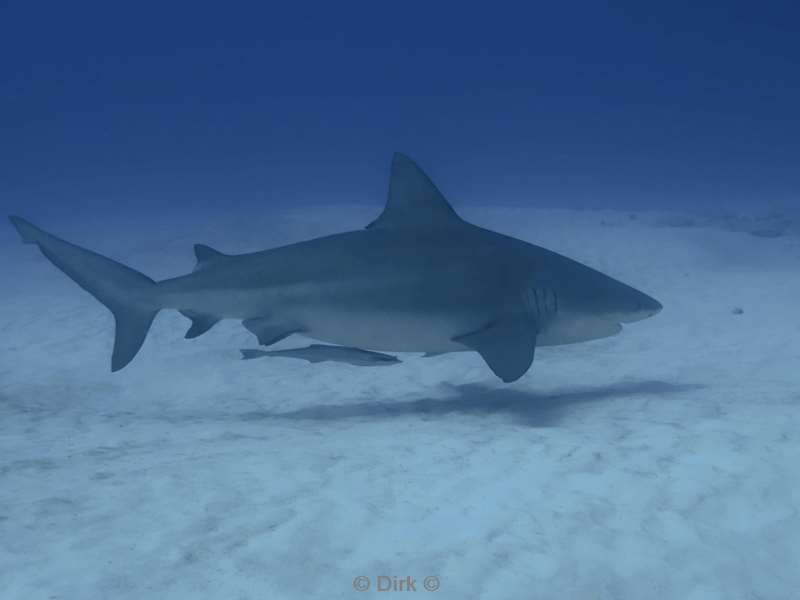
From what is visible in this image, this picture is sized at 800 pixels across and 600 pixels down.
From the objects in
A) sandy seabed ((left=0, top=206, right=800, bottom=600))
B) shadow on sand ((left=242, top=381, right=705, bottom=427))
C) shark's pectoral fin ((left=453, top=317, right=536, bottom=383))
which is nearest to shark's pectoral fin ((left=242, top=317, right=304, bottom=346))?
sandy seabed ((left=0, top=206, right=800, bottom=600))

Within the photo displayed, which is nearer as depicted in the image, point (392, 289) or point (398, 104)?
point (392, 289)

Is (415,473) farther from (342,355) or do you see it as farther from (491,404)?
(491,404)

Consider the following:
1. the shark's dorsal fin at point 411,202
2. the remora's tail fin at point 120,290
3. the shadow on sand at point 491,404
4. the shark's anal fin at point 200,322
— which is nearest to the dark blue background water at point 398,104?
the shadow on sand at point 491,404

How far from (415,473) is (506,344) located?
1.59m

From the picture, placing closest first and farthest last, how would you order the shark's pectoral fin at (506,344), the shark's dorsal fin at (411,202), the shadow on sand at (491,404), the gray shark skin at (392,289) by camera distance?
the shark's pectoral fin at (506,344)
the gray shark skin at (392,289)
the shark's dorsal fin at (411,202)
the shadow on sand at (491,404)

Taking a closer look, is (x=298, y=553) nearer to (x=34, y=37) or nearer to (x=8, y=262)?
(x=8, y=262)

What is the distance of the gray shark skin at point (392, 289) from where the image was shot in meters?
5.84

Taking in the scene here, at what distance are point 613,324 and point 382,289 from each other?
7.16 ft

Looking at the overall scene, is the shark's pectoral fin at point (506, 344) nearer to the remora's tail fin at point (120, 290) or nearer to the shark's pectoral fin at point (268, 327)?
the shark's pectoral fin at point (268, 327)

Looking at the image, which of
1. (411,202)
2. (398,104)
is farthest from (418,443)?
(398,104)

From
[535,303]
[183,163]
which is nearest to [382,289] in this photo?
[535,303]

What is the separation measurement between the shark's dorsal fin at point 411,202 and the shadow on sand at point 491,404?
1841mm

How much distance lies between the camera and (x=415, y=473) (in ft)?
14.0

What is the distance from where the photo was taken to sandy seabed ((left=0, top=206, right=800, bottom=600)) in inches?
119
